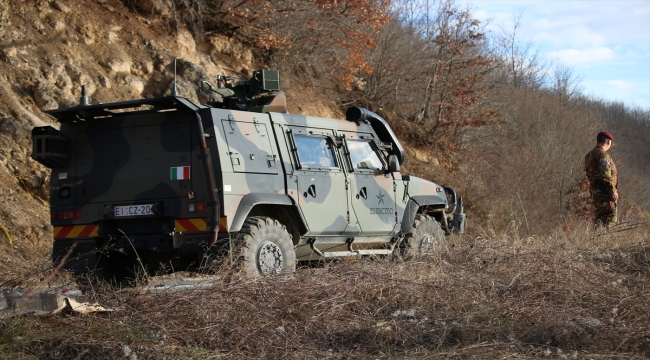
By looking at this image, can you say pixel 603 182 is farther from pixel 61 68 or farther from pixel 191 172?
pixel 61 68

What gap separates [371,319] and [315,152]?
390cm

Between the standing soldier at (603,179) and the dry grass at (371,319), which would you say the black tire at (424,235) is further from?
the dry grass at (371,319)

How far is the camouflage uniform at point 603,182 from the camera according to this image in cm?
1205

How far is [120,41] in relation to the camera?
56.7ft

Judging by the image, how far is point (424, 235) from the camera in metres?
11.1

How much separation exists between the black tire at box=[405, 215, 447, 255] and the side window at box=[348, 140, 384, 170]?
1023 mm

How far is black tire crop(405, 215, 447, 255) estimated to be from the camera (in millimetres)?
10797

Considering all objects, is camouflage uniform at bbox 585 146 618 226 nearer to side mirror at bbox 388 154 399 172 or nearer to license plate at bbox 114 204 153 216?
side mirror at bbox 388 154 399 172

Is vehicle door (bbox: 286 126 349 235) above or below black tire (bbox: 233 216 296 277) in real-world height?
above

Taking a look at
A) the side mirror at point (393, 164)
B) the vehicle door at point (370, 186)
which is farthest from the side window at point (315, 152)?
the side mirror at point (393, 164)

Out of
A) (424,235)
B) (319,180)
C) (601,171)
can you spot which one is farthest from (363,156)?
(601,171)

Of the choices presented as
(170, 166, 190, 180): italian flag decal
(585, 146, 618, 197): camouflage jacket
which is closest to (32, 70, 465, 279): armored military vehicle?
(170, 166, 190, 180): italian flag decal

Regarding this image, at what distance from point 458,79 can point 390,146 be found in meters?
15.8

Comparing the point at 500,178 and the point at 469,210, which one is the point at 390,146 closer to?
the point at 469,210
